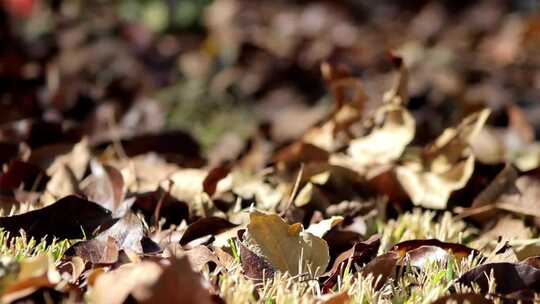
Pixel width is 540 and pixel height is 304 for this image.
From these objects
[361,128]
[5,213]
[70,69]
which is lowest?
[70,69]

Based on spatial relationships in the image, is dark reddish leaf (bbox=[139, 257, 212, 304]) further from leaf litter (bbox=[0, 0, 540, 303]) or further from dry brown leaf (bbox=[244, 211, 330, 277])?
dry brown leaf (bbox=[244, 211, 330, 277])

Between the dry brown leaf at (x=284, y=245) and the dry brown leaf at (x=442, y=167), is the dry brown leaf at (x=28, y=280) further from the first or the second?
the dry brown leaf at (x=442, y=167)

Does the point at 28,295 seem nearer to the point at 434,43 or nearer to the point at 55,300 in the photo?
the point at 55,300

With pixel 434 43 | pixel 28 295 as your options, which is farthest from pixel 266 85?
pixel 28 295

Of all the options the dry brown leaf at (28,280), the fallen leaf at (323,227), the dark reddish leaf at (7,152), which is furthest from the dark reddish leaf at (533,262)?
the dark reddish leaf at (7,152)

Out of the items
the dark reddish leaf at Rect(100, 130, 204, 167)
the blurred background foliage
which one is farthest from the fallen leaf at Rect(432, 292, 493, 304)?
the blurred background foliage

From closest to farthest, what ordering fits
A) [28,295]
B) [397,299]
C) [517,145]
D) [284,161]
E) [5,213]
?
1. [28,295]
2. [397,299]
3. [5,213]
4. [284,161]
5. [517,145]

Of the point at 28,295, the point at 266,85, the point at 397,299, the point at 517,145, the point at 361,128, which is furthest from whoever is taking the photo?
the point at 266,85

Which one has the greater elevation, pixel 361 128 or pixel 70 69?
pixel 361 128
